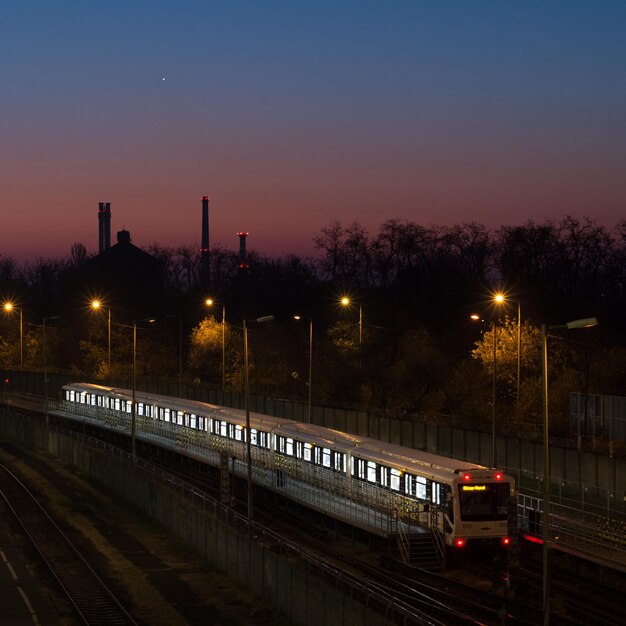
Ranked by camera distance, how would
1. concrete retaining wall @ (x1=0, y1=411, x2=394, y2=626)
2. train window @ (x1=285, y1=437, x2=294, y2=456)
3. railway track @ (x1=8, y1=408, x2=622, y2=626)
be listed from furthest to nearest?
train window @ (x1=285, y1=437, x2=294, y2=456), railway track @ (x1=8, y1=408, x2=622, y2=626), concrete retaining wall @ (x1=0, y1=411, x2=394, y2=626)

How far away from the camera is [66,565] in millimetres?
35406

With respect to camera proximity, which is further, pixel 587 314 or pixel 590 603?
pixel 587 314

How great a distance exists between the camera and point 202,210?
477 feet

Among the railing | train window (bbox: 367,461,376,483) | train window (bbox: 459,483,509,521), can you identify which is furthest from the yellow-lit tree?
Result: train window (bbox: 459,483,509,521)

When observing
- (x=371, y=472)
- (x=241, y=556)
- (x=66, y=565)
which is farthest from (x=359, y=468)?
(x=66, y=565)

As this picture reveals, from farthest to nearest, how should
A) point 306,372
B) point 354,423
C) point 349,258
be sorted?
1. point 349,258
2. point 306,372
3. point 354,423

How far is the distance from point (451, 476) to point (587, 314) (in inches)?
1746

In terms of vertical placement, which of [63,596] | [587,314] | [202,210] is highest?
[202,210]

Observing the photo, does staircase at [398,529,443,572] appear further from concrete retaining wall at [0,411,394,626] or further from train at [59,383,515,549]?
concrete retaining wall at [0,411,394,626]

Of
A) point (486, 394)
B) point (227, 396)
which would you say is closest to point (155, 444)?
point (227, 396)

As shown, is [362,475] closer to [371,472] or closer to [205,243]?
[371,472]

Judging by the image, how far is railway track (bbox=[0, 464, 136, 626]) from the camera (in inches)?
1142

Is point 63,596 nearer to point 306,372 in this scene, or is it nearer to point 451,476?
point 451,476

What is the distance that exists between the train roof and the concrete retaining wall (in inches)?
254
